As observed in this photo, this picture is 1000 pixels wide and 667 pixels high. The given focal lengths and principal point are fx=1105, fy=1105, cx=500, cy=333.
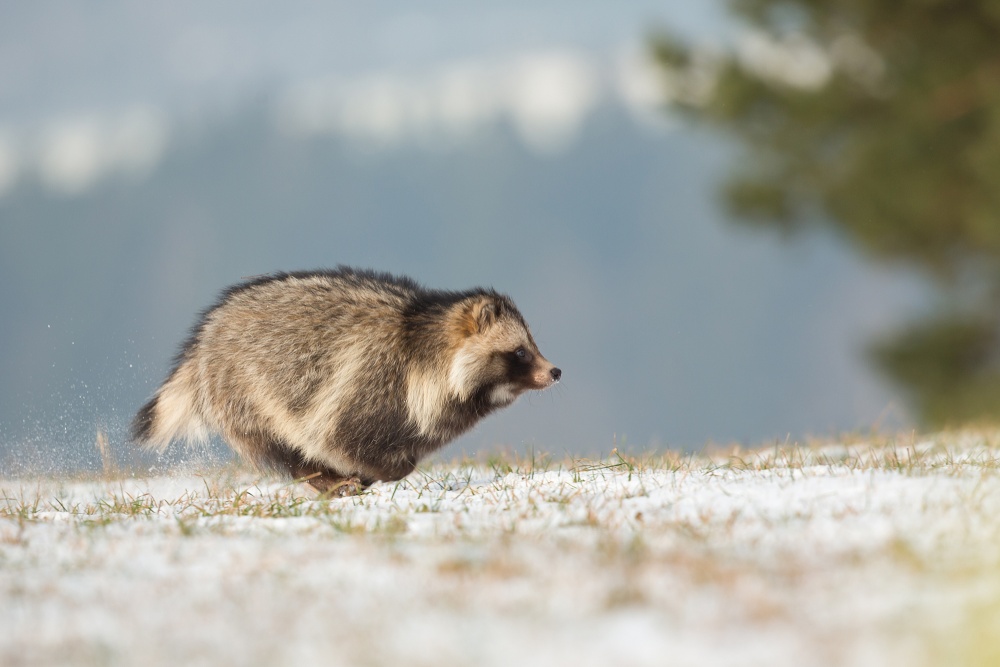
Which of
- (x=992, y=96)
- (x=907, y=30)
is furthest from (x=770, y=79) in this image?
(x=992, y=96)

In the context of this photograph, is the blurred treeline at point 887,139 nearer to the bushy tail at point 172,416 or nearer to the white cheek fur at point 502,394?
the white cheek fur at point 502,394

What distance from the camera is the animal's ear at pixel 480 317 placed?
8.48 metres

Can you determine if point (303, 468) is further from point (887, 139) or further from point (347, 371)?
point (887, 139)

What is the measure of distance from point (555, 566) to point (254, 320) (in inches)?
183

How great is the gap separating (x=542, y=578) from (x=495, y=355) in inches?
174

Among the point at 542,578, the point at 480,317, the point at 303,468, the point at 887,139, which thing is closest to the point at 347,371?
the point at 303,468

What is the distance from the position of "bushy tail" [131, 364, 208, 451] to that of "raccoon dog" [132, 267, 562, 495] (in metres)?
0.02

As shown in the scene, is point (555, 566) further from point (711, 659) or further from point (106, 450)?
point (106, 450)

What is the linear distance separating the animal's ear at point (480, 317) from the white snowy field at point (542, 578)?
213 centimetres

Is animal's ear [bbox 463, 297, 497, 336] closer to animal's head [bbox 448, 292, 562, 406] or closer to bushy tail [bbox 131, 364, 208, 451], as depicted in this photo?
animal's head [bbox 448, 292, 562, 406]

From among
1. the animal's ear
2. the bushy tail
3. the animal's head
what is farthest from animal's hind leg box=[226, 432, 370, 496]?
the animal's ear

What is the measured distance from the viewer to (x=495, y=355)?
855cm

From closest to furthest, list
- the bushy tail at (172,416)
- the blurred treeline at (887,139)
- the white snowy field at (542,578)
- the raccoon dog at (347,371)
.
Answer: the white snowy field at (542,578)
the raccoon dog at (347,371)
the bushy tail at (172,416)
the blurred treeline at (887,139)

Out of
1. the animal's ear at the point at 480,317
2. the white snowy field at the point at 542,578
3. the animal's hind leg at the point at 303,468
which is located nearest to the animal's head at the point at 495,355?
the animal's ear at the point at 480,317
